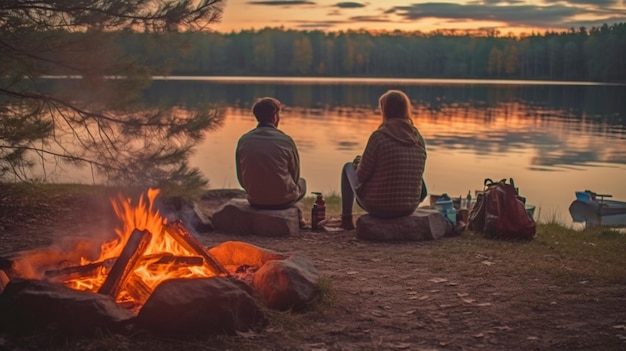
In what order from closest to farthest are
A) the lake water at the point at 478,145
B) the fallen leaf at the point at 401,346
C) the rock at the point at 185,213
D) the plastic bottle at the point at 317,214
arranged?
the fallen leaf at the point at 401,346 → the rock at the point at 185,213 → the plastic bottle at the point at 317,214 → the lake water at the point at 478,145

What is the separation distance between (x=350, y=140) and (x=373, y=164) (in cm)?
2029

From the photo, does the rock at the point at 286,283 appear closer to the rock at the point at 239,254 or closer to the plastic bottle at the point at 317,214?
the rock at the point at 239,254

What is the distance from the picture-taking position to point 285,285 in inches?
221

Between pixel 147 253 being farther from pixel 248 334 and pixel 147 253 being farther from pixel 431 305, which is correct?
pixel 431 305

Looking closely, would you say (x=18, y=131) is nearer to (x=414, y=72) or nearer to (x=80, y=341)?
(x=80, y=341)

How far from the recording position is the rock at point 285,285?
18.4ft

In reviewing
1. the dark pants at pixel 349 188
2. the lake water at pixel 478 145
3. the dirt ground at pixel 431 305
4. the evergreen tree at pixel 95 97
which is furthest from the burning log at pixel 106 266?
the lake water at pixel 478 145

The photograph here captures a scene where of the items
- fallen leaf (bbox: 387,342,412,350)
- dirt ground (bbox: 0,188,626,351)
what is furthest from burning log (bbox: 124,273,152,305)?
fallen leaf (bbox: 387,342,412,350)

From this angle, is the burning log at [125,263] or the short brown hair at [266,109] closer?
the burning log at [125,263]

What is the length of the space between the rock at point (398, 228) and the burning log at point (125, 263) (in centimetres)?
363

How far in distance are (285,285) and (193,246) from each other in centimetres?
83

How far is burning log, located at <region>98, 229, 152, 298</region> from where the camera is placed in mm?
5348

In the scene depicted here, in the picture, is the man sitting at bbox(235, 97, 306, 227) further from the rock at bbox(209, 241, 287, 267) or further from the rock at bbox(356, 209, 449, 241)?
the rock at bbox(209, 241, 287, 267)

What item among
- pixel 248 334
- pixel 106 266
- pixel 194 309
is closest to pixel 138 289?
pixel 106 266
